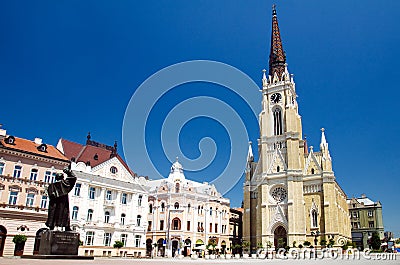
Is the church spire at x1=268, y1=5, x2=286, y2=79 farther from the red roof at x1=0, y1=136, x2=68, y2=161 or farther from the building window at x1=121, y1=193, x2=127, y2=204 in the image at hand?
the red roof at x1=0, y1=136, x2=68, y2=161

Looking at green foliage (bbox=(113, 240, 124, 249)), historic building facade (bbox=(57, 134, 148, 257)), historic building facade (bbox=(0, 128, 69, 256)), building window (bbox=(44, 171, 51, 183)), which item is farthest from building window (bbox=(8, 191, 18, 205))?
green foliage (bbox=(113, 240, 124, 249))

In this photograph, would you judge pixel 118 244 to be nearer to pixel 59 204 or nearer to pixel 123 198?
pixel 123 198

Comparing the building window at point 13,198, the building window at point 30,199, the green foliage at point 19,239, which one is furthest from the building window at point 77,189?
the green foliage at point 19,239

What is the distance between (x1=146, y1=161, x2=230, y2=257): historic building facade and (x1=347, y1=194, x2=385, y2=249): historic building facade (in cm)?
4187

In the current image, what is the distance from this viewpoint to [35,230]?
1432 inches

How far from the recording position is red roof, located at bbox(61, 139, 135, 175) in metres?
47.0

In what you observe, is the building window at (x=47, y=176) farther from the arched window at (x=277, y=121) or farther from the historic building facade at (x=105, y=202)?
the arched window at (x=277, y=121)

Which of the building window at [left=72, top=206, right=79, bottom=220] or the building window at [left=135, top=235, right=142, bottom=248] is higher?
the building window at [left=72, top=206, right=79, bottom=220]

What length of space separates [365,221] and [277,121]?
42.1m

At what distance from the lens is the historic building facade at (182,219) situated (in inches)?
2394

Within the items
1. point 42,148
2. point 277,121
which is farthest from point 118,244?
point 277,121

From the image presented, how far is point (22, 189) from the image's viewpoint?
119 feet

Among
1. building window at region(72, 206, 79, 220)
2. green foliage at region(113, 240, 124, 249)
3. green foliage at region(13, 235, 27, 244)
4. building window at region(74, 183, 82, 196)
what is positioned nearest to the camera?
green foliage at region(13, 235, 27, 244)

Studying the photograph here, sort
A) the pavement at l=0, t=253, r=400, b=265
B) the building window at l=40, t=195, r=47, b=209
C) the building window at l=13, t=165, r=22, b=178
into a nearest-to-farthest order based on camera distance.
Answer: the pavement at l=0, t=253, r=400, b=265, the building window at l=13, t=165, r=22, b=178, the building window at l=40, t=195, r=47, b=209
